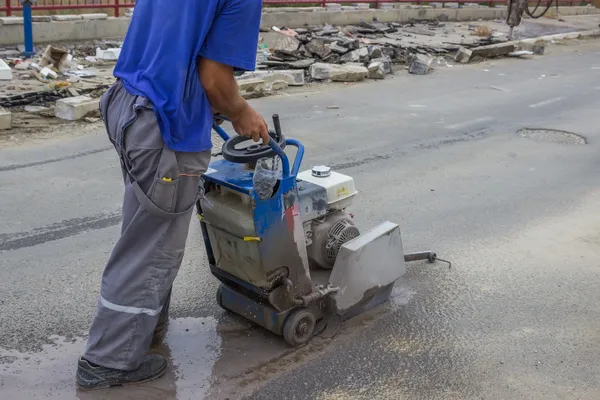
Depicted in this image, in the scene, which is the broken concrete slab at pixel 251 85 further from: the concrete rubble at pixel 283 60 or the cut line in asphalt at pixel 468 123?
the cut line in asphalt at pixel 468 123

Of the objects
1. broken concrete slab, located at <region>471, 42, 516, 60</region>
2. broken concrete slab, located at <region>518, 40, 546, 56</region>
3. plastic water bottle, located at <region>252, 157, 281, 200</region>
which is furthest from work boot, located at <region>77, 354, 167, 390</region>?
broken concrete slab, located at <region>518, 40, 546, 56</region>

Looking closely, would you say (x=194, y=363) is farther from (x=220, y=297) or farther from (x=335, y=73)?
(x=335, y=73)

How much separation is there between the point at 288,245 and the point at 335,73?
808 centimetres

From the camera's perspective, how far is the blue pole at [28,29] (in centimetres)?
1089

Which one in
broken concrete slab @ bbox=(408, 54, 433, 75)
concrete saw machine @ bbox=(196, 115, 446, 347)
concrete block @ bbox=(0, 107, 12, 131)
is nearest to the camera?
concrete saw machine @ bbox=(196, 115, 446, 347)

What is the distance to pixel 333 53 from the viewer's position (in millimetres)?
12398

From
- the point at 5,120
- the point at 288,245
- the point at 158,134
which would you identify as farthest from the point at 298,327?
the point at 5,120

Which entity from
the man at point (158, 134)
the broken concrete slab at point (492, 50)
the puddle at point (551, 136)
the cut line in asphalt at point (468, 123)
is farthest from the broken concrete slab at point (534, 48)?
the man at point (158, 134)

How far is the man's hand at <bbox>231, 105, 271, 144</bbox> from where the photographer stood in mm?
2845

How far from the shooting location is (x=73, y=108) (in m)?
7.70

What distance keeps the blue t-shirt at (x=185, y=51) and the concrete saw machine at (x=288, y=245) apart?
0.32m

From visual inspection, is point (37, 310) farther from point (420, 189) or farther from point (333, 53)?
point (333, 53)

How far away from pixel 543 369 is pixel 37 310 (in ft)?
8.92

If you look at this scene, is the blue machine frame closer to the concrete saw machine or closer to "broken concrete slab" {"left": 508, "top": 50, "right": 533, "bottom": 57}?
the concrete saw machine
